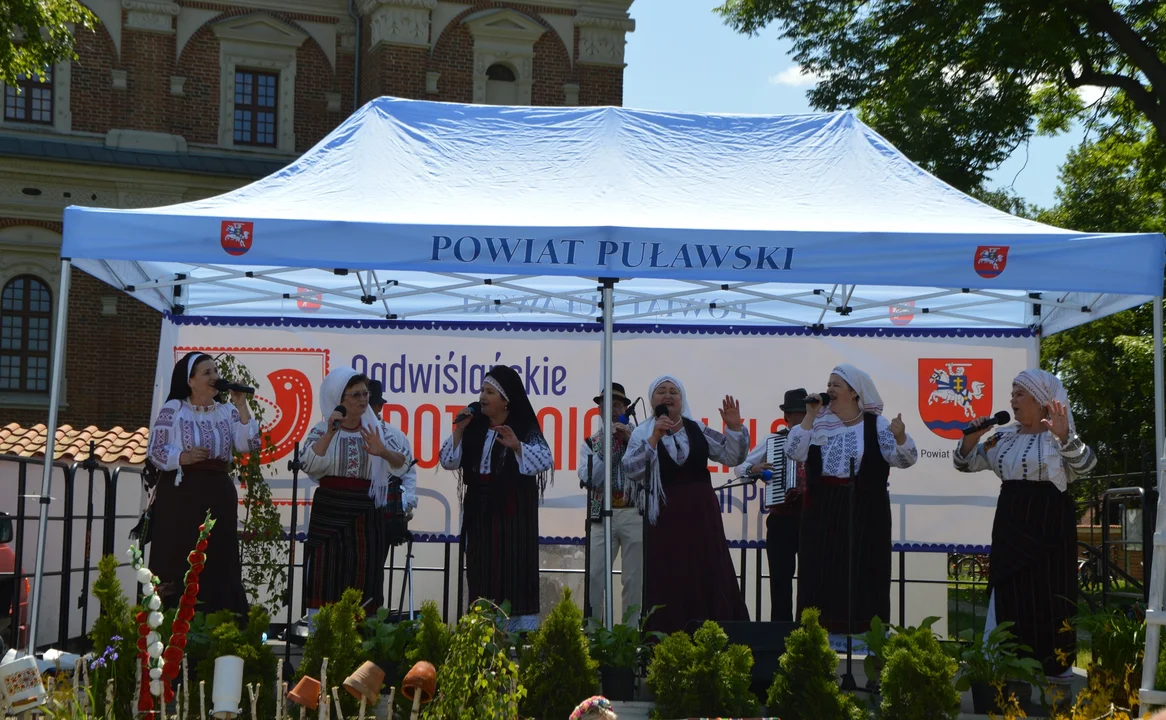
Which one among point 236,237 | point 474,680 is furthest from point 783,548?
point 474,680

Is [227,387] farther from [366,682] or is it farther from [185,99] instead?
[185,99]

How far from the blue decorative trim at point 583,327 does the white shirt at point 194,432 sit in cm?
239

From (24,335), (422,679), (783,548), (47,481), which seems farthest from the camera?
(24,335)

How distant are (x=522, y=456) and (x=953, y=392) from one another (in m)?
4.08

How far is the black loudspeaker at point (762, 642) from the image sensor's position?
246 inches

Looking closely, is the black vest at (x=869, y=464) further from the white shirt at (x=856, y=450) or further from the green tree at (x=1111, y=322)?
the green tree at (x=1111, y=322)

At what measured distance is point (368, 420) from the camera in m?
8.10

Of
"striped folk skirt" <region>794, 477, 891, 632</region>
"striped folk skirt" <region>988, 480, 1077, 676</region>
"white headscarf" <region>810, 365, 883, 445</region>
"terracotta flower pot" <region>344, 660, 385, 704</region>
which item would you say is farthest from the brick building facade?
"terracotta flower pot" <region>344, 660, 385, 704</region>

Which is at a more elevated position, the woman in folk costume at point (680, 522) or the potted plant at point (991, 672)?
the woman in folk costume at point (680, 522)

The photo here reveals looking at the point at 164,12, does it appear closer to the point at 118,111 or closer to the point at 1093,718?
the point at 118,111

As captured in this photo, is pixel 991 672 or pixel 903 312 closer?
pixel 991 672

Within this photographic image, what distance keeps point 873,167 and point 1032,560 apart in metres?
2.75

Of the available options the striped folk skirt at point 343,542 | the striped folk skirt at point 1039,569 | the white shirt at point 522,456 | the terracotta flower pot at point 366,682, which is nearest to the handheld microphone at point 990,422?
the striped folk skirt at point 1039,569

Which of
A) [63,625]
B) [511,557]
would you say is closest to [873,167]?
[511,557]
